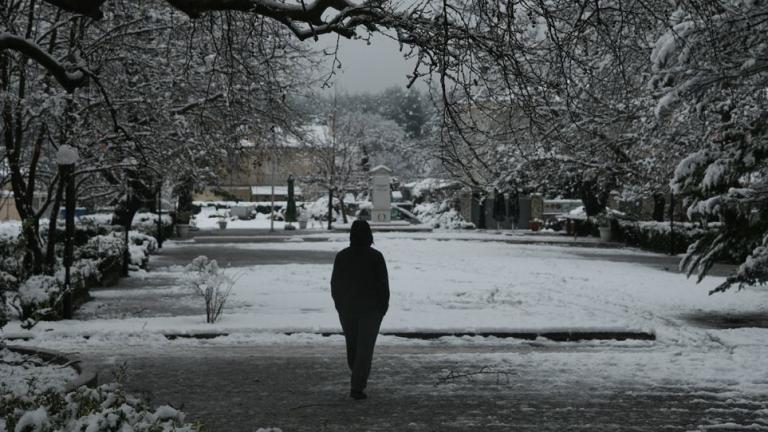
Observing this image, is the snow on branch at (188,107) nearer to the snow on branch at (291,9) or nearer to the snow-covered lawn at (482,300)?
the snow-covered lawn at (482,300)

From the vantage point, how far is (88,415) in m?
4.88

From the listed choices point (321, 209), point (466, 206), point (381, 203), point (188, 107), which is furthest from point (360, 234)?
point (321, 209)

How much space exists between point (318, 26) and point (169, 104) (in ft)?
41.9

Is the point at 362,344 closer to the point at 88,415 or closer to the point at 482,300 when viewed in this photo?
the point at 88,415

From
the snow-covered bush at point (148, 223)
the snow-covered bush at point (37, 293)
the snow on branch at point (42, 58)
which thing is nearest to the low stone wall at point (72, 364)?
the snow-covered bush at point (37, 293)

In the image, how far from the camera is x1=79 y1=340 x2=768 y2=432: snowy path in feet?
26.4

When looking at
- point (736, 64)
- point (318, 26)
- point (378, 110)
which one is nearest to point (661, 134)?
point (736, 64)

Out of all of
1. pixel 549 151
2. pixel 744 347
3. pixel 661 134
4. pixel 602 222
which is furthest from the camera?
pixel 602 222

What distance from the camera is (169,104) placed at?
20.7 metres

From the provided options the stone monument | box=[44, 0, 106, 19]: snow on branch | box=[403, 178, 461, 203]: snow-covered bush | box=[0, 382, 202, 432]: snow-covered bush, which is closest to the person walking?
box=[44, 0, 106, 19]: snow on branch

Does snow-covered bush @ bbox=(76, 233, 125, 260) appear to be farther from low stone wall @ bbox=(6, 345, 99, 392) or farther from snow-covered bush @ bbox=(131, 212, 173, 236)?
snow-covered bush @ bbox=(131, 212, 173, 236)

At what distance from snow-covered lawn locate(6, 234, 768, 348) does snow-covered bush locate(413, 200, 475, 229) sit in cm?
3322

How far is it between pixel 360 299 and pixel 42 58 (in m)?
4.03

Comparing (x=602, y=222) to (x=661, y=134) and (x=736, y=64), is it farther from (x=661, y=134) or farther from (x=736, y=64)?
(x=736, y=64)
